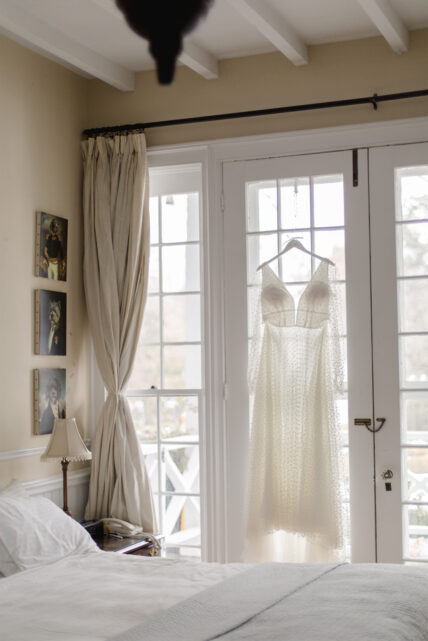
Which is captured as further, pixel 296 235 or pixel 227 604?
pixel 296 235

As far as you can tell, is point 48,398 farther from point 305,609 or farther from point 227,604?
point 305,609

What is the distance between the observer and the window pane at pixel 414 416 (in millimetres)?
3855

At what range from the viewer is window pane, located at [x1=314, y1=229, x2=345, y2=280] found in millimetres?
4031

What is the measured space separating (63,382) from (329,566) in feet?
6.36

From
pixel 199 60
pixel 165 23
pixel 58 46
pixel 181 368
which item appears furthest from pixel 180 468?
pixel 165 23

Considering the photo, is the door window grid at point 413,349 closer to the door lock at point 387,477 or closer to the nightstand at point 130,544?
the door lock at point 387,477

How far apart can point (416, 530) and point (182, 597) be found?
171 centimetres

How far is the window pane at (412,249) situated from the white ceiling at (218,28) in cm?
88

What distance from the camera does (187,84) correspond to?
436 centimetres

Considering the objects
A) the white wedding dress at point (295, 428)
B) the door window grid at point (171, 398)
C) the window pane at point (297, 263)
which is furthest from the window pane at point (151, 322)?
the window pane at point (297, 263)

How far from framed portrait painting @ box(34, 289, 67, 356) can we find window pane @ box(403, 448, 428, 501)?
6.05ft

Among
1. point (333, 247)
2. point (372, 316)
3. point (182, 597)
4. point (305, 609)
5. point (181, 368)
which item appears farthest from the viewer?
point (181, 368)

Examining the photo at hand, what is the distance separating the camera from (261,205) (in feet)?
13.8

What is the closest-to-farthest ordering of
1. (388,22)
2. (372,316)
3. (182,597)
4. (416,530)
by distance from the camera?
(182,597), (388,22), (416,530), (372,316)
